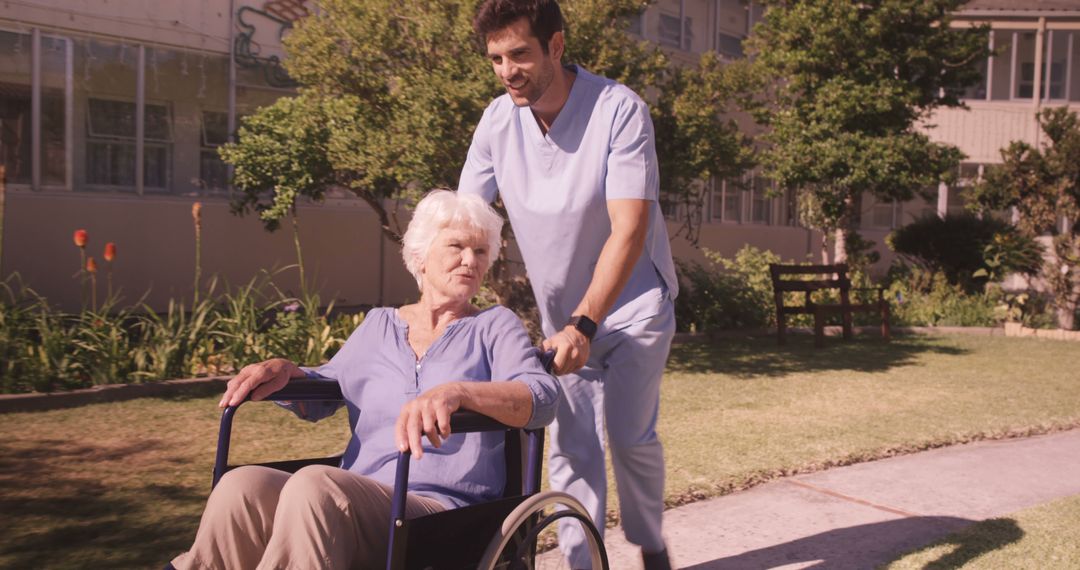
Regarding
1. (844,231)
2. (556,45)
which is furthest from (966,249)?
(556,45)

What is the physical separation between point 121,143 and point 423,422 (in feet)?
38.2

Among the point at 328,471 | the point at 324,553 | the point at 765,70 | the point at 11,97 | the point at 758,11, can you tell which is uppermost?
the point at 758,11

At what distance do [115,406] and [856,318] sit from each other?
10.2 meters

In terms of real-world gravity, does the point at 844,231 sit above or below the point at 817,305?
above

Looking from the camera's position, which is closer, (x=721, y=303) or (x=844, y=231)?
(x=721, y=303)

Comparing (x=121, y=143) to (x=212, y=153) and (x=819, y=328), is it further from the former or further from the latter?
(x=819, y=328)

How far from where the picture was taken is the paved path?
3955 mm

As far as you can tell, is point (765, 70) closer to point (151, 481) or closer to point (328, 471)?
point (151, 481)

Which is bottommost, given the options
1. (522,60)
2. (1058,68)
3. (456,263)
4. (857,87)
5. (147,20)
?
(456,263)

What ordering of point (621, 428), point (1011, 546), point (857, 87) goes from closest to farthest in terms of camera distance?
1. point (621, 428)
2. point (1011, 546)
3. point (857, 87)

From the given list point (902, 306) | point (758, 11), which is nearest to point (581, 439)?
point (902, 306)

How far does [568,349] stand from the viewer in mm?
2660

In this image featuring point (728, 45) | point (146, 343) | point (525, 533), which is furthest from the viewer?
point (728, 45)

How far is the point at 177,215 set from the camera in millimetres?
12562
